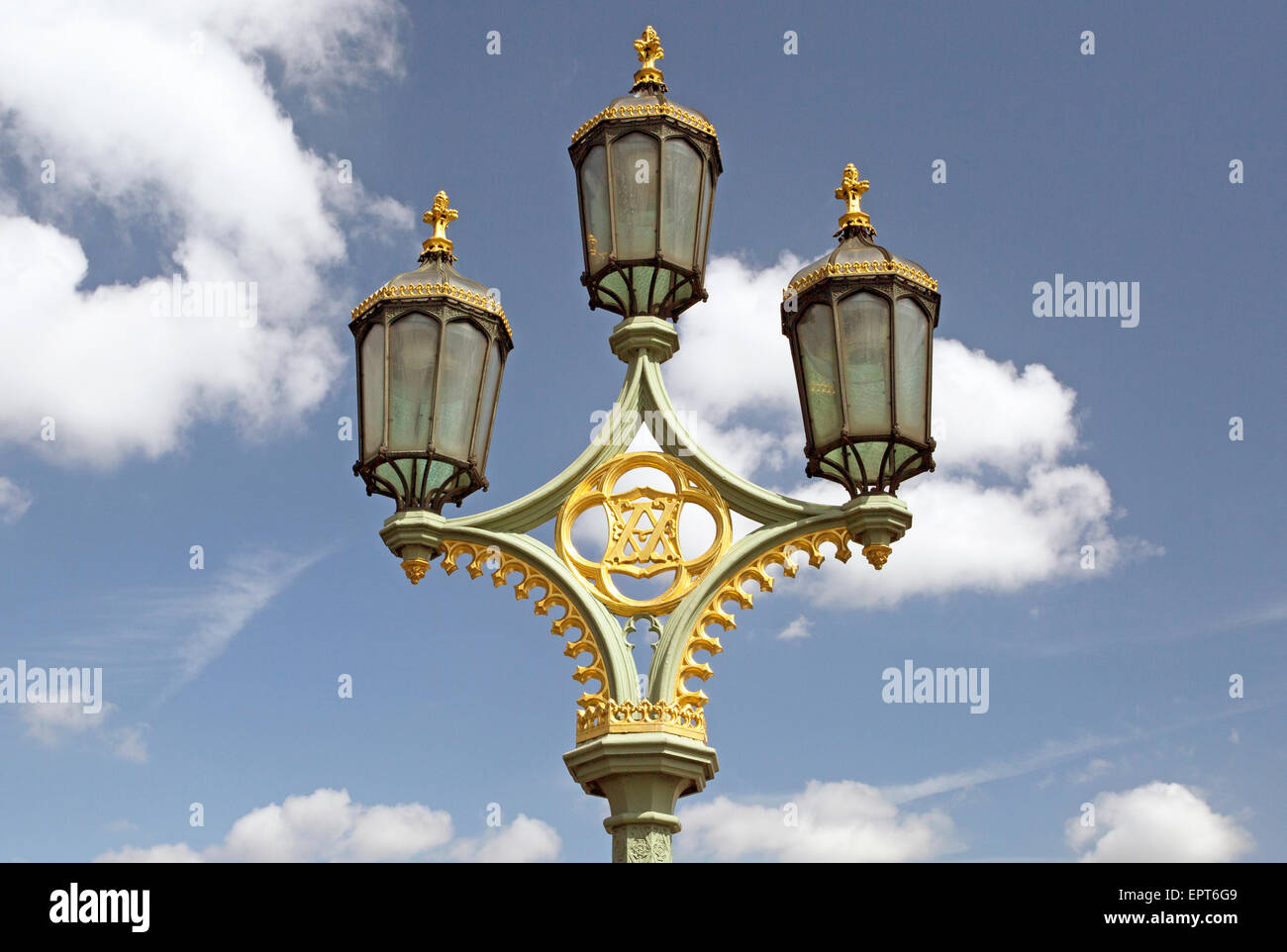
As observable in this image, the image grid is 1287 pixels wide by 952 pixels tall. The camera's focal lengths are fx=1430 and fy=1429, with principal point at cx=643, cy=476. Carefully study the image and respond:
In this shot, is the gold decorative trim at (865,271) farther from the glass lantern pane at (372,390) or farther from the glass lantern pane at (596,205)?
the glass lantern pane at (372,390)

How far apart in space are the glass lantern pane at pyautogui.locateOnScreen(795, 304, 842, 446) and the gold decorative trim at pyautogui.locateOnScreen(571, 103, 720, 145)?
1443 millimetres

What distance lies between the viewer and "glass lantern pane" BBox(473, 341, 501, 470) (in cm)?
772

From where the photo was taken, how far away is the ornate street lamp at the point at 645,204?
8.04 m

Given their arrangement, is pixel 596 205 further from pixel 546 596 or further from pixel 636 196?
pixel 546 596

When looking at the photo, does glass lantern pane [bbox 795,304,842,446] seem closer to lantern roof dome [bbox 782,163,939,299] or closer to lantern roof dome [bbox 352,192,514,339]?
lantern roof dome [bbox 782,163,939,299]

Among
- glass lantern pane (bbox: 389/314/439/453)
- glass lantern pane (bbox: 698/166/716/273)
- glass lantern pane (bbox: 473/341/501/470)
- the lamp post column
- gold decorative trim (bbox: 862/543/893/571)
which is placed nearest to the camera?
the lamp post column

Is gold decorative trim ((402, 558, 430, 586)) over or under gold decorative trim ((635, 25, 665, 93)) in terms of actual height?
under

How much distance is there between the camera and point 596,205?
8.26 meters

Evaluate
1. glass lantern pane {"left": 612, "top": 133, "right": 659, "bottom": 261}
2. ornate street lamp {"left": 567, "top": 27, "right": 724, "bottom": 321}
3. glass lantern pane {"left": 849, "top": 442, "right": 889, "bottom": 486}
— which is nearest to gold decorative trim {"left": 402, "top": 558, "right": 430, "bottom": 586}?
ornate street lamp {"left": 567, "top": 27, "right": 724, "bottom": 321}

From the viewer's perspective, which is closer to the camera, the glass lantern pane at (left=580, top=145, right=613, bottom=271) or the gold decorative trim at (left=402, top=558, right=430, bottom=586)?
the gold decorative trim at (left=402, top=558, right=430, bottom=586)

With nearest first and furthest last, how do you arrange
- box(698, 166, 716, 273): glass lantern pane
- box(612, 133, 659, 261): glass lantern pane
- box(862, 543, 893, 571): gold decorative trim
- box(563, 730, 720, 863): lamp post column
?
box(563, 730, 720, 863): lamp post column → box(862, 543, 893, 571): gold decorative trim → box(612, 133, 659, 261): glass lantern pane → box(698, 166, 716, 273): glass lantern pane
